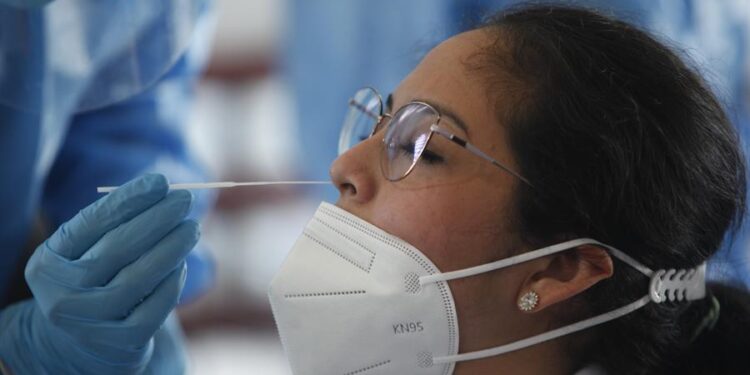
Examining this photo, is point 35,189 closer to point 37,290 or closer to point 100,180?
point 100,180

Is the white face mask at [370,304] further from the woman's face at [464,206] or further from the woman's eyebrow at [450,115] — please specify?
the woman's eyebrow at [450,115]

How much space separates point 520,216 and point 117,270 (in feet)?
1.77

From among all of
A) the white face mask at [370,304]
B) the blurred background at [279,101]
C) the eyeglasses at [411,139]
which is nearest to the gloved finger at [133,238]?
the white face mask at [370,304]

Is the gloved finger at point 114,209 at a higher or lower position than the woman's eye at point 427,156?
lower

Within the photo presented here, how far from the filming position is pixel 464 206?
1.31 metres

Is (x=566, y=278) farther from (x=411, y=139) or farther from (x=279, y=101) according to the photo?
(x=279, y=101)

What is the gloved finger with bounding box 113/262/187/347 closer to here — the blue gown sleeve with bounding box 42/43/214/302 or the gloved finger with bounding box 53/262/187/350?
the gloved finger with bounding box 53/262/187/350

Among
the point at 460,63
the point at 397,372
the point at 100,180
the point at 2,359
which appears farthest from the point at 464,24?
the point at 2,359

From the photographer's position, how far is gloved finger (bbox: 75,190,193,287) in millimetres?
1274

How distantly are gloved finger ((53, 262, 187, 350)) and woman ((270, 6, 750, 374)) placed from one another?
15 centimetres

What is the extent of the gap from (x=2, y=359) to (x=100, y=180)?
47cm

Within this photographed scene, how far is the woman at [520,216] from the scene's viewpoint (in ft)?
4.26

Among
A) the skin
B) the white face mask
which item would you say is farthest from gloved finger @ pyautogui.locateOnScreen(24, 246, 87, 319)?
the skin

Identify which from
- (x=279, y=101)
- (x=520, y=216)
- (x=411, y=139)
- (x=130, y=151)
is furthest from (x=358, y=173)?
(x=279, y=101)
